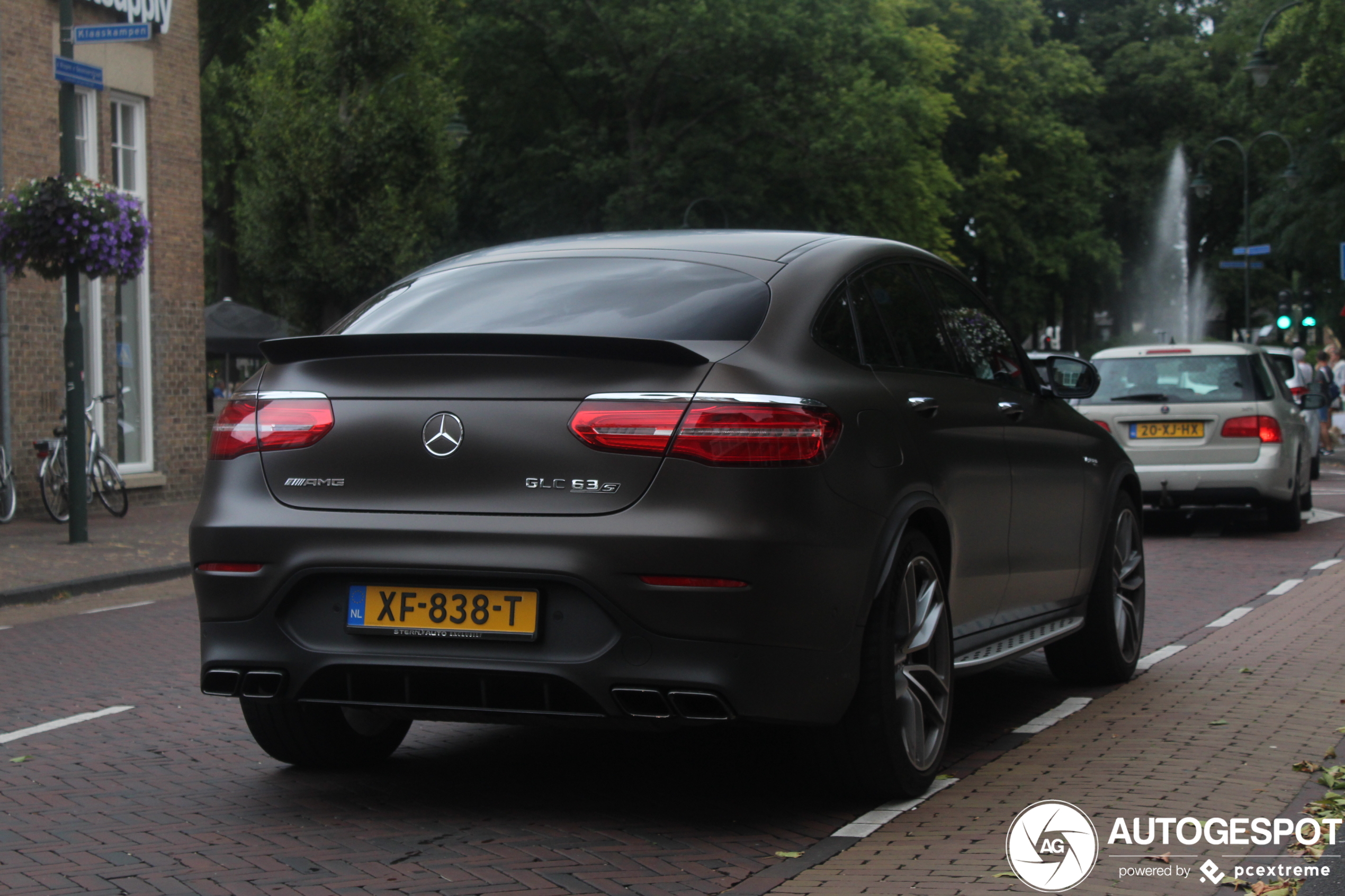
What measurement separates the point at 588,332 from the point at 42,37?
16181 millimetres

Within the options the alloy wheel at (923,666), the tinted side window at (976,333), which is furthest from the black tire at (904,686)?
the tinted side window at (976,333)

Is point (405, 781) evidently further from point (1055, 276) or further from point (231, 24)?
point (1055, 276)

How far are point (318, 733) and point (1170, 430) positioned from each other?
35.1 feet

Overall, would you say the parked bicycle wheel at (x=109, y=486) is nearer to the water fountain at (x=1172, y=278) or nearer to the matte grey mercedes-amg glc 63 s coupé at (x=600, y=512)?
the matte grey mercedes-amg glc 63 s coupé at (x=600, y=512)

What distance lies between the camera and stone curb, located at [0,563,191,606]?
11.8m

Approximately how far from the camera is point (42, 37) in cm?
1877

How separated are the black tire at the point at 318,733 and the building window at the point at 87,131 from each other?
15754mm

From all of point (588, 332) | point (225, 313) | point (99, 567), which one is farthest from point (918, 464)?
point (225, 313)

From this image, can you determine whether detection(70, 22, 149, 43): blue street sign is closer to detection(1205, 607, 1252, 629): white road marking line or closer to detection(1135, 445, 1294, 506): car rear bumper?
detection(1135, 445, 1294, 506): car rear bumper

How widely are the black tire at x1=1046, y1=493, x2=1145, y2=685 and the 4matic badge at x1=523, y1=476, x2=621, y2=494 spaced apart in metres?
3.25

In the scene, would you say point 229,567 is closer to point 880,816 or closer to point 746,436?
point 746,436

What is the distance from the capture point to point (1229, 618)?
9.35 m

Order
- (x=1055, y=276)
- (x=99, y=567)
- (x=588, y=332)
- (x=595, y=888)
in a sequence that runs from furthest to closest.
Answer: (x=1055, y=276) → (x=99, y=567) → (x=588, y=332) → (x=595, y=888)

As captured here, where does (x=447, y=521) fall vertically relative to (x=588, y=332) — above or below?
below
